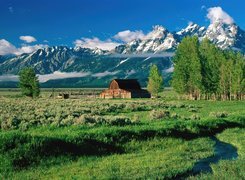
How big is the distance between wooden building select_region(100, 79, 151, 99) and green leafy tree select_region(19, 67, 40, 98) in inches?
→ 1358

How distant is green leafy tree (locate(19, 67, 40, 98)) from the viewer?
112 meters

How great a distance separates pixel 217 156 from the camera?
24.4 m

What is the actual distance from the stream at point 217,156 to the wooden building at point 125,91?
348 ft

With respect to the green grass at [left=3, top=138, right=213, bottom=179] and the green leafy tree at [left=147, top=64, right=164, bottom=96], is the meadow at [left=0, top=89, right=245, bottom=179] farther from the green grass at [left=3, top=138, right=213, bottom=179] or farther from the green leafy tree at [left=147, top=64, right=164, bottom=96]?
the green leafy tree at [left=147, top=64, right=164, bottom=96]

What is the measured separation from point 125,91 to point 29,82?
126 ft

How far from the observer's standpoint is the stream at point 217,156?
67.7 feet

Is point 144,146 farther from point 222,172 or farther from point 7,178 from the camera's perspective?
point 7,178

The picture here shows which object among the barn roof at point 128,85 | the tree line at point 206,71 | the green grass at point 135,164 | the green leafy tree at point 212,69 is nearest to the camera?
the green grass at point 135,164

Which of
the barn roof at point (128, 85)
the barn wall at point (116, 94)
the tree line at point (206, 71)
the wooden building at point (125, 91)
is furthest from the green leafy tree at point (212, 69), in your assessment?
the barn roof at point (128, 85)

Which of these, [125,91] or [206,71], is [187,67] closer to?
[206,71]

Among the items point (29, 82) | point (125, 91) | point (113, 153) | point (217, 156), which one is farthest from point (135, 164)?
point (125, 91)

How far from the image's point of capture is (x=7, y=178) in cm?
1833

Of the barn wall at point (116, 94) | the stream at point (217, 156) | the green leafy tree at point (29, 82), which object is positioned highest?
the green leafy tree at point (29, 82)

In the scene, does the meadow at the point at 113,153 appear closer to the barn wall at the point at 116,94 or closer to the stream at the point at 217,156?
the stream at the point at 217,156
